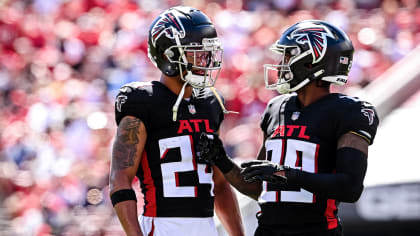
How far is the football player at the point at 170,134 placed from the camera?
3.38 meters

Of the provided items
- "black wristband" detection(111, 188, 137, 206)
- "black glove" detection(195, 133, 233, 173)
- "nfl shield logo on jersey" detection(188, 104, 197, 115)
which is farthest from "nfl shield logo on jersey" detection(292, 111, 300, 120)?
"black wristband" detection(111, 188, 137, 206)

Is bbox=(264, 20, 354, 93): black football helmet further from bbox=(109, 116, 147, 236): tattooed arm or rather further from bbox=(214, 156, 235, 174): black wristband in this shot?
bbox=(109, 116, 147, 236): tattooed arm

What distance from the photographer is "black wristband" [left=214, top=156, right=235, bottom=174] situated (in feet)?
11.6

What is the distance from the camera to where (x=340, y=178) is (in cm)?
311

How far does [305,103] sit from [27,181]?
5.98 metres

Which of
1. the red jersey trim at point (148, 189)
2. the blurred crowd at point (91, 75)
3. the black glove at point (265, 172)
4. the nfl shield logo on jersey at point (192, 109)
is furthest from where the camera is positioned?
the blurred crowd at point (91, 75)

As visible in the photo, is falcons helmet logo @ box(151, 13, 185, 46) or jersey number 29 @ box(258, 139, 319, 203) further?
falcons helmet logo @ box(151, 13, 185, 46)

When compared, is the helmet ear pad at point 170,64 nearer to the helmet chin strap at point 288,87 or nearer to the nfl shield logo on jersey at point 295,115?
the helmet chin strap at point 288,87

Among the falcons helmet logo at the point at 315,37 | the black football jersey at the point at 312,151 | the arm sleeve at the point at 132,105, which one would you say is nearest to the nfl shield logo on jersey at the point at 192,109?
the arm sleeve at the point at 132,105

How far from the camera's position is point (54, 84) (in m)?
10.1

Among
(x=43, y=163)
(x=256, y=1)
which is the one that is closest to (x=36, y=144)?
(x=43, y=163)

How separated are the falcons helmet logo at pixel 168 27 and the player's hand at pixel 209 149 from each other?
1.77 feet

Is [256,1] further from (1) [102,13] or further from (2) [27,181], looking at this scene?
(2) [27,181]

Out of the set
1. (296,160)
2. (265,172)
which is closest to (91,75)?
(296,160)
